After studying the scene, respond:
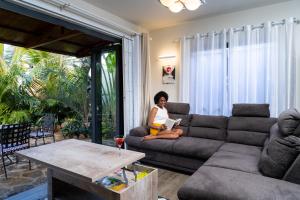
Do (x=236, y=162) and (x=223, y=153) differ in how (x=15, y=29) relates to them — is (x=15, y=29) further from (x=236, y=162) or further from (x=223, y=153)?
(x=236, y=162)

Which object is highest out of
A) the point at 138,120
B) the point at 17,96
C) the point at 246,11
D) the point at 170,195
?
the point at 246,11

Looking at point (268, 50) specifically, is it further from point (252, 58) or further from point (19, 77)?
point (19, 77)

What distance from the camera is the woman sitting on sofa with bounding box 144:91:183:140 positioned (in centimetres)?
324

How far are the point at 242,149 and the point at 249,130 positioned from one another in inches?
18.5

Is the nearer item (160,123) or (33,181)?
(33,181)

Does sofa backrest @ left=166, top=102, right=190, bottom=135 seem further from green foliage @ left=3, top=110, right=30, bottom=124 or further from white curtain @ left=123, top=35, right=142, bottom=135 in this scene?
green foliage @ left=3, top=110, right=30, bottom=124

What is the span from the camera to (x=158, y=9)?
327 centimetres

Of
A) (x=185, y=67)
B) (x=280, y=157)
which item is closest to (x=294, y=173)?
(x=280, y=157)

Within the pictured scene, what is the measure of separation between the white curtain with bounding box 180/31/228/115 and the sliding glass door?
1288 millimetres

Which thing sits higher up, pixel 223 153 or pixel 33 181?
pixel 223 153

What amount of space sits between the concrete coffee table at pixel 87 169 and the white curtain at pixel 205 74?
6.69ft

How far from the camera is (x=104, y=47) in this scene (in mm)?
4055

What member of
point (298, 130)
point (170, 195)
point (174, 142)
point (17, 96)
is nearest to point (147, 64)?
point (174, 142)

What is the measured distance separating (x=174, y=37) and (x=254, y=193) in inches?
130
